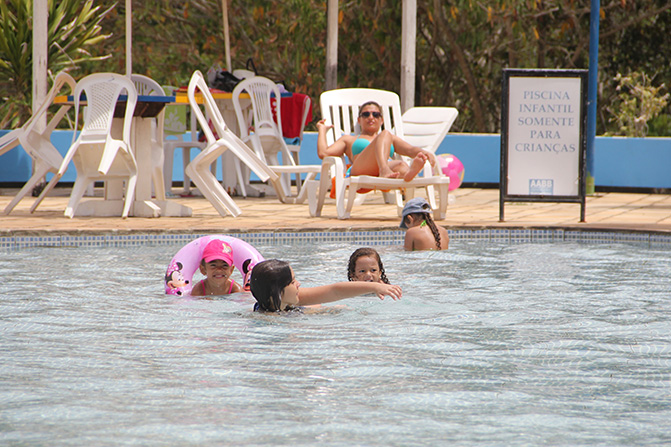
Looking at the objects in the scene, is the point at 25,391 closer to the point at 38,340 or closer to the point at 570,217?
the point at 38,340

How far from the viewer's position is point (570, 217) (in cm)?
893

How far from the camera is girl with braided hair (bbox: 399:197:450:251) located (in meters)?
7.07

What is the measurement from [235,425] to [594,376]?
147 cm

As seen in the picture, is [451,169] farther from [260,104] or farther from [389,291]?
[389,291]

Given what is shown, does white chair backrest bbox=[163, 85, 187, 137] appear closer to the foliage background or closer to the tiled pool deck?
the tiled pool deck

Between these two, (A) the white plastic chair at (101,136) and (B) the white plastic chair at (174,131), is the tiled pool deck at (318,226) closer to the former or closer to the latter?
(A) the white plastic chair at (101,136)

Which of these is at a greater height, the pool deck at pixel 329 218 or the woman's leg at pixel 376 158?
the woman's leg at pixel 376 158

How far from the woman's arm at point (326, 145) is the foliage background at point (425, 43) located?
21.7 feet

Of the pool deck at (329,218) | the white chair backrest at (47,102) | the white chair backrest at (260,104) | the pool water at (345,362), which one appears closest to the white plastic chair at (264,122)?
the white chair backrest at (260,104)

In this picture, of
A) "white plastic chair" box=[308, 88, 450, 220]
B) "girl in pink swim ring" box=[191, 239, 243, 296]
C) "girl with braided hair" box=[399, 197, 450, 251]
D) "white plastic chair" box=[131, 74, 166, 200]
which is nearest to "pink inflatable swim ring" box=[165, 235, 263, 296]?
"girl in pink swim ring" box=[191, 239, 243, 296]

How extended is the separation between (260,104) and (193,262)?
5497 mm

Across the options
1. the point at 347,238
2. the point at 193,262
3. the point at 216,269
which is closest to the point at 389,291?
the point at 216,269

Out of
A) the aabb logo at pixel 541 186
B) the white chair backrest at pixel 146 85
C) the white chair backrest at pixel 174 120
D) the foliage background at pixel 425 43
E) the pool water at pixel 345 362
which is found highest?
the foliage background at pixel 425 43

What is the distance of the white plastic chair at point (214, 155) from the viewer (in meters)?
8.21
